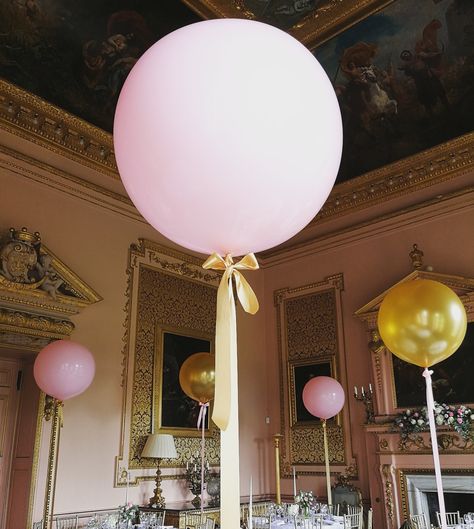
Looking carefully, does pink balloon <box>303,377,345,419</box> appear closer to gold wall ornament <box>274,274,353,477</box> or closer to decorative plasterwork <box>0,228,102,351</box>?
gold wall ornament <box>274,274,353,477</box>

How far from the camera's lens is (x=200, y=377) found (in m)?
5.34

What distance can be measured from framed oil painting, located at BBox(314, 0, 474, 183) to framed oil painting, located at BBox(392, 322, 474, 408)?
98.6 inches

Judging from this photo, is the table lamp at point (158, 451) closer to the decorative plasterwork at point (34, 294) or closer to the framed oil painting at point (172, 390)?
the framed oil painting at point (172, 390)

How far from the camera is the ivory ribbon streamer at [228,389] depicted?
1522mm

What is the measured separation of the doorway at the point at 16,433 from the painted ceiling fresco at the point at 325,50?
2.96m

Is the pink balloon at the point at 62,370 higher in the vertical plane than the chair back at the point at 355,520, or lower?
higher

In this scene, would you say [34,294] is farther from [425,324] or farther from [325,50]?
[325,50]

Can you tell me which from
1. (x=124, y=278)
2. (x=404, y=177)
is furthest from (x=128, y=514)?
(x=404, y=177)

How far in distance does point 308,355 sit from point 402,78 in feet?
12.9

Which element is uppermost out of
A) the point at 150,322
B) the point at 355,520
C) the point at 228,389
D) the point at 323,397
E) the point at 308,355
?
the point at 150,322

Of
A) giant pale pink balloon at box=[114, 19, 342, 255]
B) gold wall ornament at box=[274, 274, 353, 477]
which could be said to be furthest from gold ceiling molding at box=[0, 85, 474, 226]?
giant pale pink balloon at box=[114, 19, 342, 255]

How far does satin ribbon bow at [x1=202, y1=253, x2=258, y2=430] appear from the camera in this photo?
1.60 meters

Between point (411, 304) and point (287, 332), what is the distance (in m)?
4.62

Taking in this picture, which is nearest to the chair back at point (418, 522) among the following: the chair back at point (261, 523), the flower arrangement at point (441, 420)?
the flower arrangement at point (441, 420)
